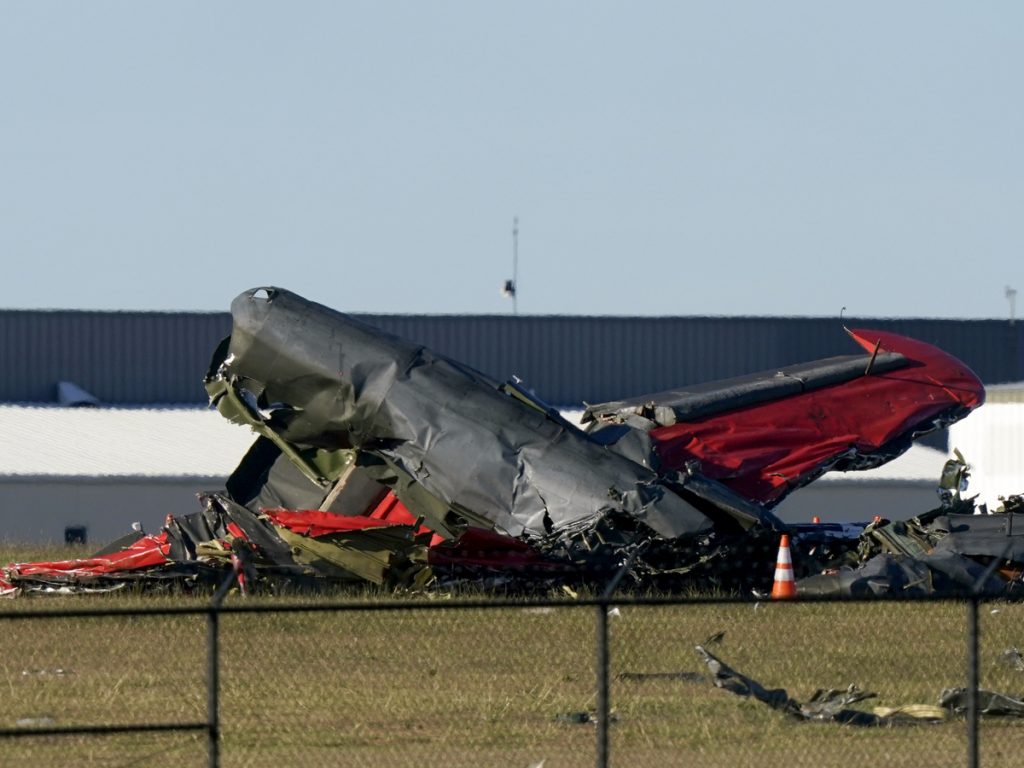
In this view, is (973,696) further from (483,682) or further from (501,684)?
(483,682)

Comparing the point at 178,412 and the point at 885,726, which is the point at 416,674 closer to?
the point at 885,726

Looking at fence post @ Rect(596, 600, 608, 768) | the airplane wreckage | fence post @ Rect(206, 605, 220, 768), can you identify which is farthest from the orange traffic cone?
fence post @ Rect(206, 605, 220, 768)

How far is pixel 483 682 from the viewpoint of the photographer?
47.9 feet

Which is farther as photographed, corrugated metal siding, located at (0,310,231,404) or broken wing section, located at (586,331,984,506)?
corrugated metal siding, located at (0,310,231,404)

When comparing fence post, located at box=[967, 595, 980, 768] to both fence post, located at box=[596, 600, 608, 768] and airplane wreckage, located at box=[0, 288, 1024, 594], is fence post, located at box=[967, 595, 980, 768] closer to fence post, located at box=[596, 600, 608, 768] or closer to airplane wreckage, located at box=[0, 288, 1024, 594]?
fence post, located at box=[596, 600, 608, 768]

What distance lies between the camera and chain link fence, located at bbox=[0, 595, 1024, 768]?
1173 cm

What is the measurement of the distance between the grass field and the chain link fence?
0.03 metres

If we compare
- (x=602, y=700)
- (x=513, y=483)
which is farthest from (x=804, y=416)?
(x=602, y=700)

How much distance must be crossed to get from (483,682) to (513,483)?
18.1ft

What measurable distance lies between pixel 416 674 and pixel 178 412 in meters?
34.0

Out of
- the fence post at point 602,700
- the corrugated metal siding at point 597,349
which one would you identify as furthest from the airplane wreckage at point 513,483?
the corrugated metal siding at point 597,349

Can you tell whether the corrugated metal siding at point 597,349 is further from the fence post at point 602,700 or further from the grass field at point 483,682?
the fence post at point 602,700

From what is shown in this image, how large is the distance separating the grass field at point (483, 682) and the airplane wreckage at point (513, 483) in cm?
58

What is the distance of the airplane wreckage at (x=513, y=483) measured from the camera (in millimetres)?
19484
